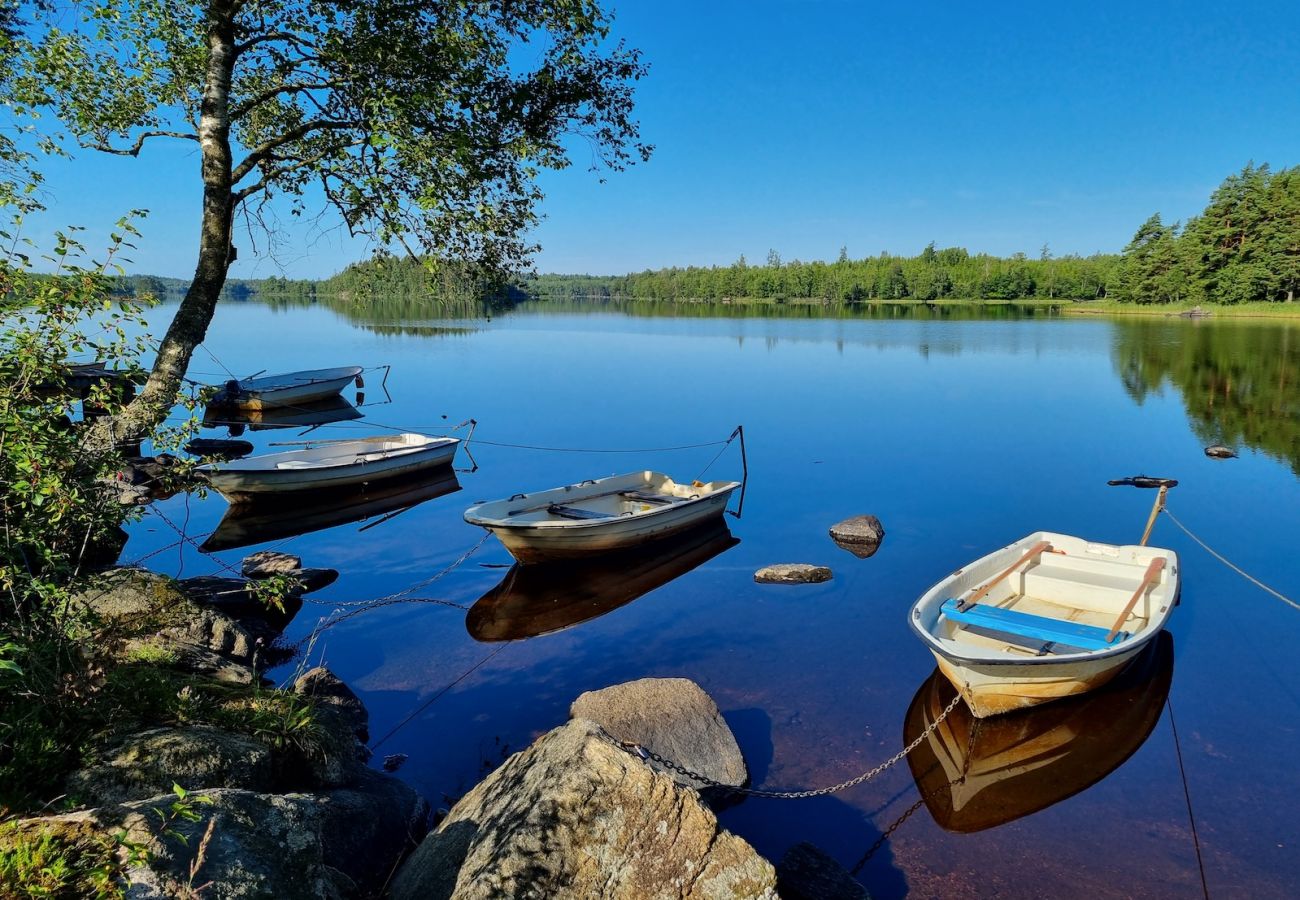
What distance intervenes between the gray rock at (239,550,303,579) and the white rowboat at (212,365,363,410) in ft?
60.4

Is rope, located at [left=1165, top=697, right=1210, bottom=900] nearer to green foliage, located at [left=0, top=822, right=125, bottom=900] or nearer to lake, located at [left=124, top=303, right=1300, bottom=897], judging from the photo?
lake, located at [left=124, top=303, right=1300, bottom=897]

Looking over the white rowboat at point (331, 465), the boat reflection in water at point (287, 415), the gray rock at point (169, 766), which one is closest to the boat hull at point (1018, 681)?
the gray rock at point (169, 766)

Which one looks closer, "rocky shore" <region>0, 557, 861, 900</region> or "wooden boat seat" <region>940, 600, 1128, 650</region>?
"rocky shore" <region>0, 557, 861, 900</region>

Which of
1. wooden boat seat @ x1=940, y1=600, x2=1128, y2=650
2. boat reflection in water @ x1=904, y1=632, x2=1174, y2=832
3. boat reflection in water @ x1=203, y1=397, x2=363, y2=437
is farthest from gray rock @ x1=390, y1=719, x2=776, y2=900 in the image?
boat reflection in water @ x1=203, y1=397, x2=363, y2=437

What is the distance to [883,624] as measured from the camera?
12398 mm

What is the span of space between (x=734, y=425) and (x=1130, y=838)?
24.0 meters

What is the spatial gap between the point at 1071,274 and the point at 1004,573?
521ft

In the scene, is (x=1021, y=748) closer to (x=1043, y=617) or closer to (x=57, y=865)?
(x=1043, y=617)

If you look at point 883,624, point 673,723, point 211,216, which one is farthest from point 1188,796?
point 211,216

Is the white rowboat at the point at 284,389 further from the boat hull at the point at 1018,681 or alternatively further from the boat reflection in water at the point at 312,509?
the boat hull at the point at 1018,681

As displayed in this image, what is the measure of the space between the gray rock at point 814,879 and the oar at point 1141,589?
203 inches

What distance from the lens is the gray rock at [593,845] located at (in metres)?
4.36

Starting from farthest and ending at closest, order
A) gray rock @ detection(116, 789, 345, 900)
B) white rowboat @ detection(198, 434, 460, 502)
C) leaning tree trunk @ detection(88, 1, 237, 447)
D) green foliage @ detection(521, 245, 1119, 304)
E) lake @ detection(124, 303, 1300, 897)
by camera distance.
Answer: green foliage @ detection(521, 245, 1119, 304)
white rowboat @ detection(198, 434, 460, 502)
leaning tree trunk @ detection(88, 1, 237, 447)
lake @ detection(124, 303, 1300, 897)
gray rock @ detection(116, 789, 345, 900)

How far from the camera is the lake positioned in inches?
294
